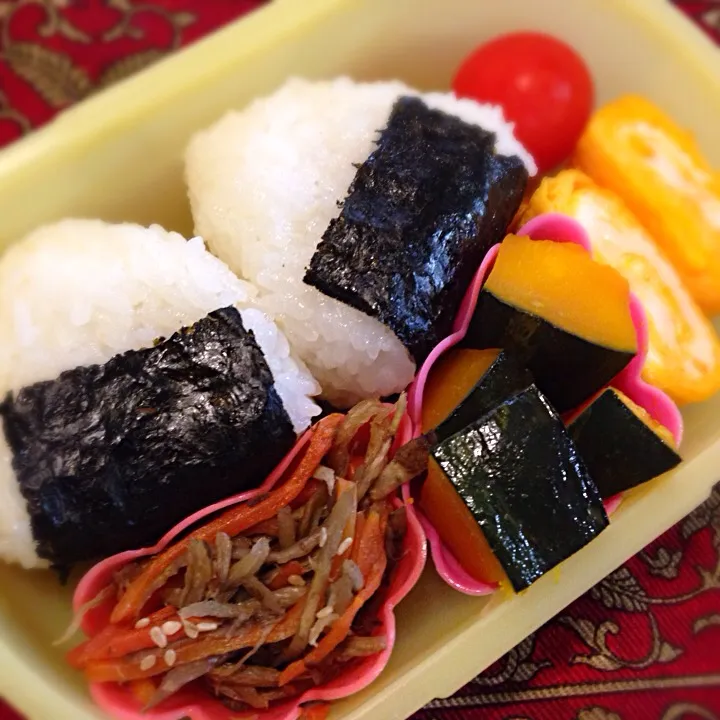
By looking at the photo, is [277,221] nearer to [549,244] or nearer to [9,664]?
[549,244]

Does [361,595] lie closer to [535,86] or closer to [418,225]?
[418,225]

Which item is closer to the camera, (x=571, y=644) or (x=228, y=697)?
(x=228, y=697)

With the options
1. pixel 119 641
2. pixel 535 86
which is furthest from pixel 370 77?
pixel 119 641

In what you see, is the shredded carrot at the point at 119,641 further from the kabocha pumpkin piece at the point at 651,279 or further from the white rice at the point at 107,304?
the kabocha pumpkin piece at the point at 651,279

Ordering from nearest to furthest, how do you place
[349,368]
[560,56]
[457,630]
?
[457,630] < [349,368] < [560,56]

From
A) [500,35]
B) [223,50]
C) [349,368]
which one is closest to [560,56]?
[500,35]

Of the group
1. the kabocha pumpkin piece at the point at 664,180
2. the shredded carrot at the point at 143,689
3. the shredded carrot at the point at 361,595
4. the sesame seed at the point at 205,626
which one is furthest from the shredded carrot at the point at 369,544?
the kabocha pumpkin piece at the point at 664,180

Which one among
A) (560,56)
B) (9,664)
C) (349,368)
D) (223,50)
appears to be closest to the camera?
(9,664)
